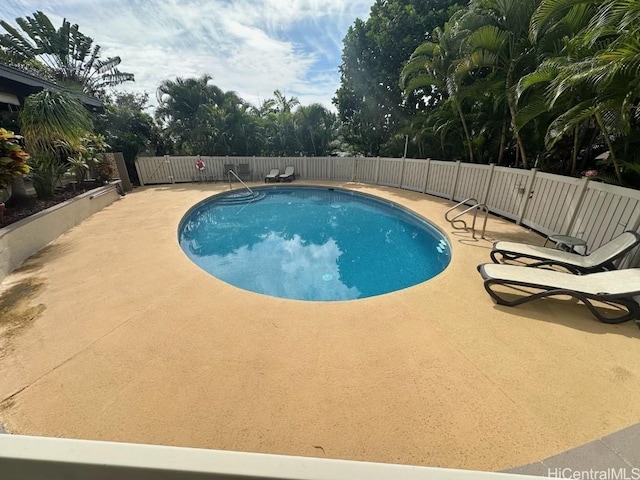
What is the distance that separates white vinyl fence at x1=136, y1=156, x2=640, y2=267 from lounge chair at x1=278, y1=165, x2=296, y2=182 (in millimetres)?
432

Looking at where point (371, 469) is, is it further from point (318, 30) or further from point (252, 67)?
point (252, 67)

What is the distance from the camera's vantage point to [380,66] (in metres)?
13.3

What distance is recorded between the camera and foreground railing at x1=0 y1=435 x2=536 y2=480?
0.68 meters

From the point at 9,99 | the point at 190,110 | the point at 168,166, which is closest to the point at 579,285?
the point at 9,99

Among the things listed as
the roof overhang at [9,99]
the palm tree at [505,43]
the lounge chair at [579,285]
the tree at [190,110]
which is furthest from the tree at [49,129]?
the palm tree at [505,43]

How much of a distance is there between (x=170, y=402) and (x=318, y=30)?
15082 mm

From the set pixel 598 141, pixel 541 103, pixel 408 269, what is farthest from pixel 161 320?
pixel 598 141

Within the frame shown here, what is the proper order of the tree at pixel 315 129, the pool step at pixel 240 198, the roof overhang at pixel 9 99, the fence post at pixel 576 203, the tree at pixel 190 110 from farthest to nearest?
the tree at pixel 315 129, the tree at pixel 190 110, the pool step at pixel 240 198, the roof overhang at pixel 9 99, the fence post at pixel 576 203

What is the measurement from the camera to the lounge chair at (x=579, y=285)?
9.69 feet

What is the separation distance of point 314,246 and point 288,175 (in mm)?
7235

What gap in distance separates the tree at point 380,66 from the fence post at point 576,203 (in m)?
10.1

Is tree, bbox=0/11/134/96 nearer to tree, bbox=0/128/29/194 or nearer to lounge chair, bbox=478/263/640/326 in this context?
tree, bbox=0/128/29/194

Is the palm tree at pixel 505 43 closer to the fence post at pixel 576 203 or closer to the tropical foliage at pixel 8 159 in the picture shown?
the fence post at pixel 576 203

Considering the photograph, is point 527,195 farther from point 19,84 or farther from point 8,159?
point 19,84
